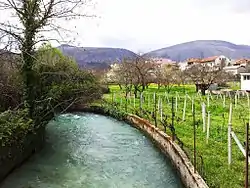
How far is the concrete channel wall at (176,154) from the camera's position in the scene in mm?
8177

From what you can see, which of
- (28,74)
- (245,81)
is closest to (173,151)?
(28,74)

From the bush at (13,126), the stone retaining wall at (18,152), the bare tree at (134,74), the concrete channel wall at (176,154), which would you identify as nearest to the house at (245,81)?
the bare tree at (134,74)

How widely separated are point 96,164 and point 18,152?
2.65m

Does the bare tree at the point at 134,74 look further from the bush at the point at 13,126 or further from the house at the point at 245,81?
the bush at the point at 13,126

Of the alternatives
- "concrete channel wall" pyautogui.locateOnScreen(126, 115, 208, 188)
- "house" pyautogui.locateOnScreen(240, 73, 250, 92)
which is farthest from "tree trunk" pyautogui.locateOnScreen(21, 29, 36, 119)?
"house" pyautogui.locateOnScreen(240, 73, 250, 92)

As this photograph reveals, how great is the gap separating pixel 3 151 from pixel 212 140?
23.0 feet

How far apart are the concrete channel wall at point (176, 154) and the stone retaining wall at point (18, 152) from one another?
483 centimetres

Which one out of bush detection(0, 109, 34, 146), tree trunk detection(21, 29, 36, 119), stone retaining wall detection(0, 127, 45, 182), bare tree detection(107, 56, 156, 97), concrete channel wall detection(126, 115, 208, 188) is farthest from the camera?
bare tree detection(107, 56, 156, 97)

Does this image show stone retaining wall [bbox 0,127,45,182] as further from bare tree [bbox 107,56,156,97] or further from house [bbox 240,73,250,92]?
house [bbox 240,73,250,92]

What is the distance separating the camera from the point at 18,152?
1123cm

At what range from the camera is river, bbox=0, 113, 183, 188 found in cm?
1004

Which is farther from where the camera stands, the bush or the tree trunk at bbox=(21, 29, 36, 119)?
the tree trunk at bbox=(21, 29, 36, 119)

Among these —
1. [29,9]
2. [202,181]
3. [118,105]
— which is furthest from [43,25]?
[118,105]

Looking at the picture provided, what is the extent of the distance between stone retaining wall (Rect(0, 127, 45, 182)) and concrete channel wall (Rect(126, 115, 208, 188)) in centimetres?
483
